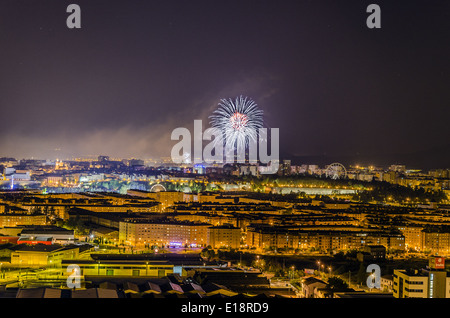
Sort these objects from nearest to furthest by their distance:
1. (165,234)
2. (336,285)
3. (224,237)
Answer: (336,285), (224,237), (165,234)

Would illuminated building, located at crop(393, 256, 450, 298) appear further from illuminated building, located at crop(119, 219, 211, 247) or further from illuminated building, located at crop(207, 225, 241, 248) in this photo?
illuminated building, located at crop(119, 219, 211, 247)

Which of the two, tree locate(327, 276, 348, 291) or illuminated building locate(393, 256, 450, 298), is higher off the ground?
illuminated building locate(393, 256, 450, 298)

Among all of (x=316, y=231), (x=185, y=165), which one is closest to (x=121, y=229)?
(x=316, y=231)

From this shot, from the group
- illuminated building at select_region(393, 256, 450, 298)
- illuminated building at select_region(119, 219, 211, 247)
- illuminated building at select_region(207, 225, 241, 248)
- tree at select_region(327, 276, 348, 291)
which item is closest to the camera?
illuminated building at select_region(393, 256, 450, 298)

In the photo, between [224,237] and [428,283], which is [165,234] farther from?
[428,283]

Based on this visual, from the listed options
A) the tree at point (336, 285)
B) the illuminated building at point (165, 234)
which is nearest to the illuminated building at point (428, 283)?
the tree at point (336, 285)

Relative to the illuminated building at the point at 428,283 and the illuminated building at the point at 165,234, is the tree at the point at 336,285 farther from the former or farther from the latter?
the illuminated building at the point at 165,234

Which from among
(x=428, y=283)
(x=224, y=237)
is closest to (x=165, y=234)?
(x=224, y=237)

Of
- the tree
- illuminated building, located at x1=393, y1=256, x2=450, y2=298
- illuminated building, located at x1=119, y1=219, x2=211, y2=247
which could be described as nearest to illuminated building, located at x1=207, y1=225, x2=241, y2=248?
illuminated building, located at x1=119, y1=219, x2=211, y2=247
